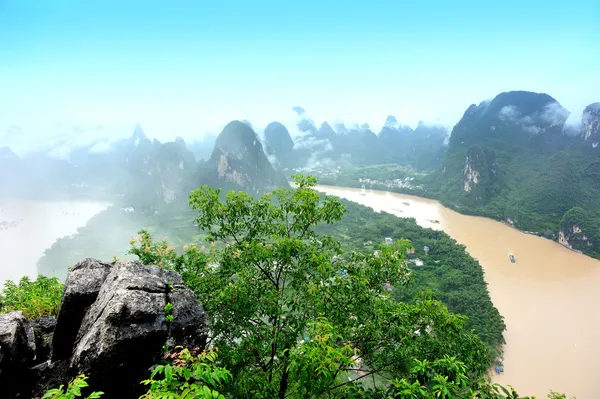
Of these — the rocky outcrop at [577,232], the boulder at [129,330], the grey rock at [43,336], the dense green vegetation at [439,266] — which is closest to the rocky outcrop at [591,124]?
the rocky outcrop at [577,232]

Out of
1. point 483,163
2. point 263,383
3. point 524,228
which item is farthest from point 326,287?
point 483,163

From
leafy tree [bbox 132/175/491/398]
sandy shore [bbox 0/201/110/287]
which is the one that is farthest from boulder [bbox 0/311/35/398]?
sandy shore [bbox 0/201/110/287]

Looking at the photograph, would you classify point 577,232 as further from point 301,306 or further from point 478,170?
point 301,306

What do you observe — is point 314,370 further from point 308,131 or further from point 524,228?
point 308,131

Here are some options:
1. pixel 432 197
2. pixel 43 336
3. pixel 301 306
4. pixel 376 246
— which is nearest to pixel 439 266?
pixel 376 246

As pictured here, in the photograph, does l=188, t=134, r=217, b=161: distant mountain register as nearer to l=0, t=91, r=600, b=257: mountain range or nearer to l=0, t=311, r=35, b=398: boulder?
l=0, t=91, r=600, b=257: mountain range

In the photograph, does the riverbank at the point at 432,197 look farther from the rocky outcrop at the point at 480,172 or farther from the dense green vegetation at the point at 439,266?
the dense green vegetation at the point at 439,266
